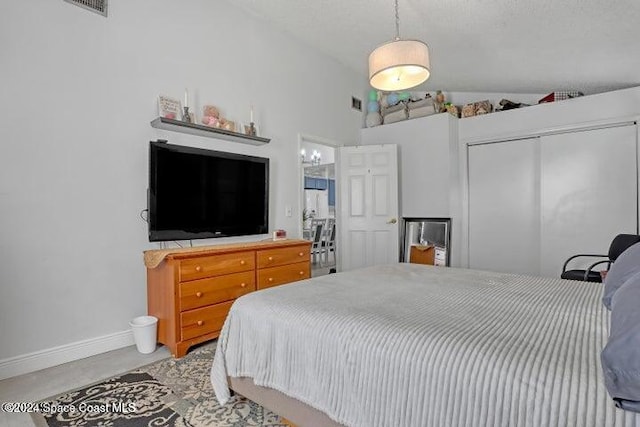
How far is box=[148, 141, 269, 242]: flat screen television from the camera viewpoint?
2.76 meters

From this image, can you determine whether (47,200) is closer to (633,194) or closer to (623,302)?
(623,302)

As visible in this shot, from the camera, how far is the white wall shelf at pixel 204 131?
283 cm

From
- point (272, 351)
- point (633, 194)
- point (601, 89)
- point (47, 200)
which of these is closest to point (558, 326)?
point (272, 351)

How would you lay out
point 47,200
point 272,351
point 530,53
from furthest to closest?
point 530,53, point 47,200, point 272,351

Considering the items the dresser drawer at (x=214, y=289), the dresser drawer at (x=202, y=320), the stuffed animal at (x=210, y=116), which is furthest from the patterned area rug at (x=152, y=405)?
the stuffed animal at (x=210, y=116)

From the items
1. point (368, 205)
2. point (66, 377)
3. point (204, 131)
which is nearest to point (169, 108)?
point (204, 131)

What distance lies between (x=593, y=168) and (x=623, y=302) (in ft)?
12.1

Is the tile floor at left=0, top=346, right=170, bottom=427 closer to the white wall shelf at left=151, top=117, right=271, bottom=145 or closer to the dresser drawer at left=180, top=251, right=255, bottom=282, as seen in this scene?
the dresser drawer at left=180, top=251, right=255, bottom=282

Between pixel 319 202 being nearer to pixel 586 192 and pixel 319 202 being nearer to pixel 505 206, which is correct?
pixel 505 206

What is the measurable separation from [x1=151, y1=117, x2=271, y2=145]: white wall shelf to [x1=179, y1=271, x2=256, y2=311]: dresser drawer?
1310mm

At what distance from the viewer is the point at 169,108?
2.92 meters

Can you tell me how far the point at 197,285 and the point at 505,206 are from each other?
3.77 m

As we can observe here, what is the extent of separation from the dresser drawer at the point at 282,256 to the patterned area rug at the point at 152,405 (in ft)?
3.65

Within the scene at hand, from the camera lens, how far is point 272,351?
58.0 inches
